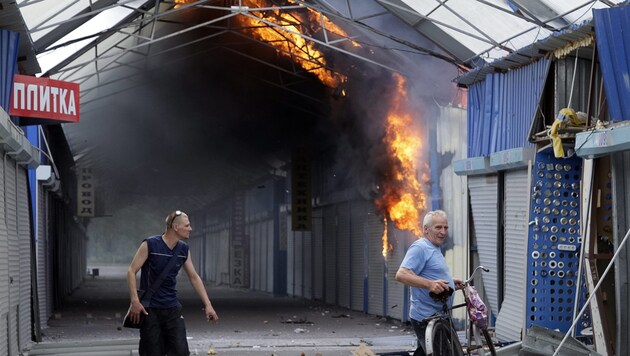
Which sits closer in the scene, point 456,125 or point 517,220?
point 517,220

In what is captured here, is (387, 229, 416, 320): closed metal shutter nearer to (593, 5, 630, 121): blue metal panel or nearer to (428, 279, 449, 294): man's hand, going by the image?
(593, 5, 630, 121): blue metal panel

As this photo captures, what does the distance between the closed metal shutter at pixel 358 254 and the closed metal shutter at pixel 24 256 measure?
36.2ft

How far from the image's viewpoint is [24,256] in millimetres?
15914

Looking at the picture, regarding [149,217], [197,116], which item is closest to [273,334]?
[197,116]

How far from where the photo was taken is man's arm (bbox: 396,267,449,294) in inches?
323

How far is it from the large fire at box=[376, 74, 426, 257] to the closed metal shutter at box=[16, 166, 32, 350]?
7989 millimetres

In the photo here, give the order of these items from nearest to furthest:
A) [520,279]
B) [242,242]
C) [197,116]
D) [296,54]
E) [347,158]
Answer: [520,279]
[296,54]
[347,158]
[197,116]
[242,242]

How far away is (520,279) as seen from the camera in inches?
574

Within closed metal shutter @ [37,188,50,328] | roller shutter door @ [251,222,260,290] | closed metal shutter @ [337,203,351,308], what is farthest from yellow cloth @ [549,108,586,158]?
roller shutter door @ [251,222,260,290]

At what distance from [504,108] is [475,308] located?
7.58 meters

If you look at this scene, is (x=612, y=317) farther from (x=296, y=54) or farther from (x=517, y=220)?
(x=296, y=54)

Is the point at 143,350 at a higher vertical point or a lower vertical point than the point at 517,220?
lower

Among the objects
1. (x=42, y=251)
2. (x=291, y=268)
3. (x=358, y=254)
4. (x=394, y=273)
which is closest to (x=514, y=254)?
(x=394, y=273)

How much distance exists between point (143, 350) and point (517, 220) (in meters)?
7.09
